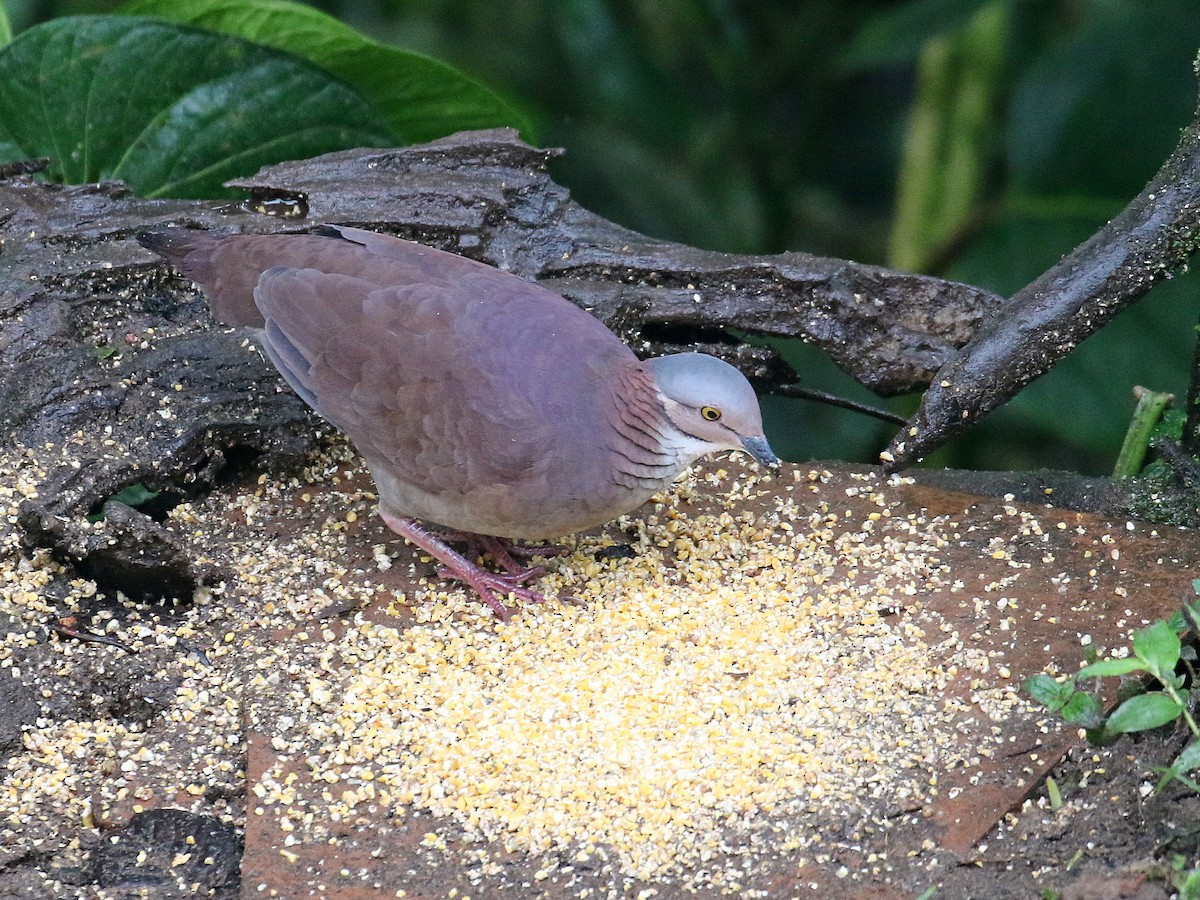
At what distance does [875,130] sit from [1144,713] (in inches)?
203

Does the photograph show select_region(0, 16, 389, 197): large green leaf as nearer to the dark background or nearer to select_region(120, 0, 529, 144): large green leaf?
select_region(120, 0, 529, 144): large green leaf

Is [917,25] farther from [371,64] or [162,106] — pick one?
[162,106]

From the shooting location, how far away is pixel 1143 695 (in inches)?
98.6

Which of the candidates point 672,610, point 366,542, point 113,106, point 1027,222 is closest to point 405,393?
point 366,542

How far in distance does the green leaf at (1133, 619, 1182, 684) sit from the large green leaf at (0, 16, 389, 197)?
3.09 m

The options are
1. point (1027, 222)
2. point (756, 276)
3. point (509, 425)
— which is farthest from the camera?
point (1027, 222)

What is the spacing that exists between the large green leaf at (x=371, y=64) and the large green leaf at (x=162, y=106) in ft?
0.23

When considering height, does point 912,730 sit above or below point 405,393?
below

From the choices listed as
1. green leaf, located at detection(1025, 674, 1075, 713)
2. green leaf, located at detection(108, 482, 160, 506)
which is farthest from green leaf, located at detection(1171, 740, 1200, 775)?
green leaf, located at detection(108, 482, 160, 506)

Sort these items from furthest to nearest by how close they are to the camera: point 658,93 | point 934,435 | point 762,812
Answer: point 658,93 < point 934,435 < point 762,812

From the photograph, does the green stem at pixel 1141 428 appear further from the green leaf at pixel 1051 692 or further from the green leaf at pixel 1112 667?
the green leaf at pixel 1112 667

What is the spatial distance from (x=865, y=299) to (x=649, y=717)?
1.52m

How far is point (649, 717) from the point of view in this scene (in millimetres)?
2945

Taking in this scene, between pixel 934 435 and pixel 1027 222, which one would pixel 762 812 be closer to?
pixel 934 435
